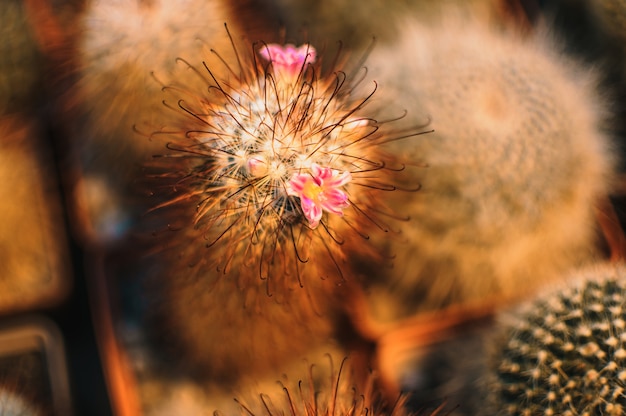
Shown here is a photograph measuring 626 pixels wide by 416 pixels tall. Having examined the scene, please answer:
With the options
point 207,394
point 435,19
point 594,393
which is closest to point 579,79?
point 435,19

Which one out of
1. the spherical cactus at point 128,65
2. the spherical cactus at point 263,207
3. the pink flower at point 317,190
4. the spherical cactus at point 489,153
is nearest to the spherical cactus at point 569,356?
the spherical cactus at point 489,153

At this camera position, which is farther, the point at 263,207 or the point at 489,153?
the point at 489,153

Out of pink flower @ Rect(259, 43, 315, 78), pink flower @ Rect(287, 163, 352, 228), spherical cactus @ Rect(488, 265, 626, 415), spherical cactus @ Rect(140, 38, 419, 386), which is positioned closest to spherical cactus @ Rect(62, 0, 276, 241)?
spherical cactus @ Rect(140, 38, 419, 386)

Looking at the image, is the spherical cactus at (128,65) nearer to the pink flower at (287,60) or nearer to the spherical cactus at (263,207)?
the spherical cactus at (263,207)

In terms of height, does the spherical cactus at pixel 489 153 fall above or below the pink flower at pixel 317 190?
above

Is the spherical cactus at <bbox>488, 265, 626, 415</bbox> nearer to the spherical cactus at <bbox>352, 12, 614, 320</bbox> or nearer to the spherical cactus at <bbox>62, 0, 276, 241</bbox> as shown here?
the spherical cactus at <bbox>352, 12, 614, 320</bbox>

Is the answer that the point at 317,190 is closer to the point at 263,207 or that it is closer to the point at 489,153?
the point at 263,207

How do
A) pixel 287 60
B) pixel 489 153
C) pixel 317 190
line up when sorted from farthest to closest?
pixel 489 153 → pixel 287 60 → pixel 317 190

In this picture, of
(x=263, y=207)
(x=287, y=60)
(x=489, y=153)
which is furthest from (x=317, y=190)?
(x=489, y=153)
